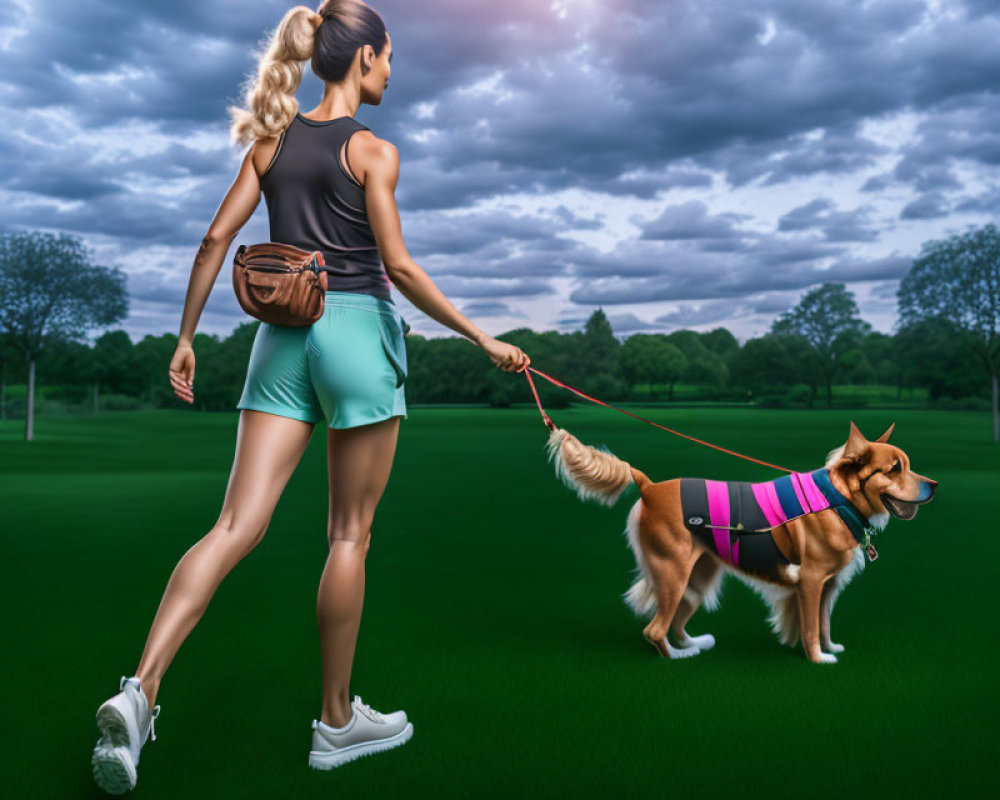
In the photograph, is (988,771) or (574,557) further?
(574,557)

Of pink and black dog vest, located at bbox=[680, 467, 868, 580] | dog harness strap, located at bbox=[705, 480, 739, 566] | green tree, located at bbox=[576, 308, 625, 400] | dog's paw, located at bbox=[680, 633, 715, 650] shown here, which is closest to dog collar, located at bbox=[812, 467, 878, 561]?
pink and black dog vest, located at bbox=[680, 467, 868, 580]

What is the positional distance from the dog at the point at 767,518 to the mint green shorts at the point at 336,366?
1.48 metres

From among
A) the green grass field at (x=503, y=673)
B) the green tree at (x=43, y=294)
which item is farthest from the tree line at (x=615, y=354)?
the green grass field at (x=503, y=673)

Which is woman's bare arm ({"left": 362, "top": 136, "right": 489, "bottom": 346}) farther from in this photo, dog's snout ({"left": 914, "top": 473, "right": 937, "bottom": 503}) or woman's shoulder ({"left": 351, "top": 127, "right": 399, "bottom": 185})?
dog's snout ({"left": 914, "top": 473, "right": 937, "bottom": 503})

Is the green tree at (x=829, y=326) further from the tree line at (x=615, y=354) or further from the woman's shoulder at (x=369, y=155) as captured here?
the woman's shoulder at (x=369, y=155)

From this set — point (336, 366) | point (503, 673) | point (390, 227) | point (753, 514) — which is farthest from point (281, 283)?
point (753, 514)

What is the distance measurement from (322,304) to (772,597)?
3.37m

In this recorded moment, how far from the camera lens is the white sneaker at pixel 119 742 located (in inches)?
116

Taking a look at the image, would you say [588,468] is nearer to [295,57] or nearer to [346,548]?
[346,548]

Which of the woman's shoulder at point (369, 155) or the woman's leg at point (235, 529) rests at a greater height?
the woman's shoulder at point (369, 155)

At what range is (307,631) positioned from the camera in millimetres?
5441

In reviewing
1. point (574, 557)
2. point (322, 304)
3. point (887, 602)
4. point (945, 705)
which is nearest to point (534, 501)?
point (574, 557)

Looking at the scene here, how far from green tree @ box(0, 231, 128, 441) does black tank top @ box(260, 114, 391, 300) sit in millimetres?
28687

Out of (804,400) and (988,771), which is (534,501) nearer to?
(988,771)
